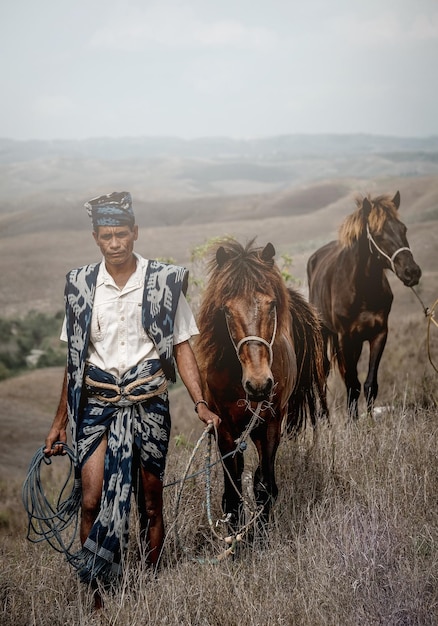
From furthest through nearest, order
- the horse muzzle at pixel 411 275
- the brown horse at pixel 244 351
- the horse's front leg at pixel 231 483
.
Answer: the horse muzzle at pixel 411 275
the horse's front leg at pixel 231 483
the brown horse at pixel 244 351

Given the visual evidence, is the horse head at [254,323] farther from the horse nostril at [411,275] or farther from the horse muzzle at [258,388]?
the horse nostril at [411,275]

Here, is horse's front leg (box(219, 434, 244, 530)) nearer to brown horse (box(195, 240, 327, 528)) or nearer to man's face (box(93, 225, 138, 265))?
brown horse (box(195, 240, 327, 528))

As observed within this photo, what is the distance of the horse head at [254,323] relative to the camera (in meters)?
3.03

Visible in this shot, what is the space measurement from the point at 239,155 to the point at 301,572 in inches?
1750

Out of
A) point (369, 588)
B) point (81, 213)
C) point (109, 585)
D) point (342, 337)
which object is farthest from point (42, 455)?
point (81, 213)

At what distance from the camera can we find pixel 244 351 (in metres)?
3.11

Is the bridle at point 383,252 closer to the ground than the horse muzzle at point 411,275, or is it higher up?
higher up

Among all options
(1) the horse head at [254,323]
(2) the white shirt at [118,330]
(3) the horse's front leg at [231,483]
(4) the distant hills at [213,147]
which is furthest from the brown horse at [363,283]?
(4) the distant hills at [213,147]

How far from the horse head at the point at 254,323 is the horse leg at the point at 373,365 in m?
2.62

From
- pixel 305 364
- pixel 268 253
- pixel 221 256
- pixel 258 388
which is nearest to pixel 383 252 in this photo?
pixel 305 364

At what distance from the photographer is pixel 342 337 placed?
5906mm

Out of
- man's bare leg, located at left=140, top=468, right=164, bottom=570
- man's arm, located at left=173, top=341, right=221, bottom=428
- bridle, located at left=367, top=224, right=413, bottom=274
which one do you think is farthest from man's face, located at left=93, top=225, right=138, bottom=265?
bridle, located at left=367, top=224, right=413, bottom=274

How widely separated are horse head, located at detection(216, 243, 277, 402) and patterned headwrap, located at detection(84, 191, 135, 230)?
0.60m

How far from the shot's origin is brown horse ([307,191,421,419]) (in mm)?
5309
